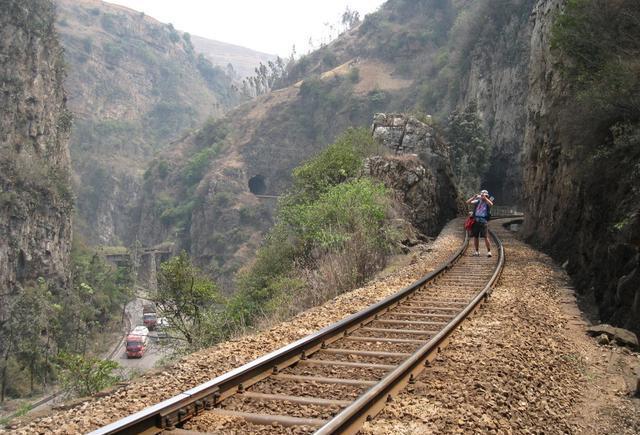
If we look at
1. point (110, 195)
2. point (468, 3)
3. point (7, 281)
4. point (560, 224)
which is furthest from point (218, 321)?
point (110, 195)

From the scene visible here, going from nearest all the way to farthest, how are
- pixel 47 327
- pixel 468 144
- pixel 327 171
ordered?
1. pixel 327 171
2. pixel 47 327
3. pixel 468 144

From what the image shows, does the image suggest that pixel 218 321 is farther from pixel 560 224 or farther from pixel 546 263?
pixel 560 224

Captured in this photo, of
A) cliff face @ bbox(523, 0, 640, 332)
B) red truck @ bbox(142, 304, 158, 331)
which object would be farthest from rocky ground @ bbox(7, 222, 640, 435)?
red truck @ bbox(142, 304, 158, 331)

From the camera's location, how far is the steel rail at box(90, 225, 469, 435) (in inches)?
146

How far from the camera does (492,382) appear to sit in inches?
201

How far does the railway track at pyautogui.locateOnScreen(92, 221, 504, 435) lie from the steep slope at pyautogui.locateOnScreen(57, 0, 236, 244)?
105m

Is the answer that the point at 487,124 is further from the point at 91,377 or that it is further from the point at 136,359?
the point at 91,377

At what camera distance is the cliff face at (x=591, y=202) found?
8.41 metres

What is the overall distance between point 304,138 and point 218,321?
83.3 m

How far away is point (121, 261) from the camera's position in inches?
3317

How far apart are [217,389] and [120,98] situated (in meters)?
156

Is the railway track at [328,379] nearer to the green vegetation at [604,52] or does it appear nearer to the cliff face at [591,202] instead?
the cliff face at [591,202]

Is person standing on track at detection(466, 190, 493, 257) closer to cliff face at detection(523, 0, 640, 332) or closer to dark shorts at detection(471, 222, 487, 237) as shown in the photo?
dark shorts at detection(471, 222, 487, 237)

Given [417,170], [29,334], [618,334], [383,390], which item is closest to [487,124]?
[417,170]
